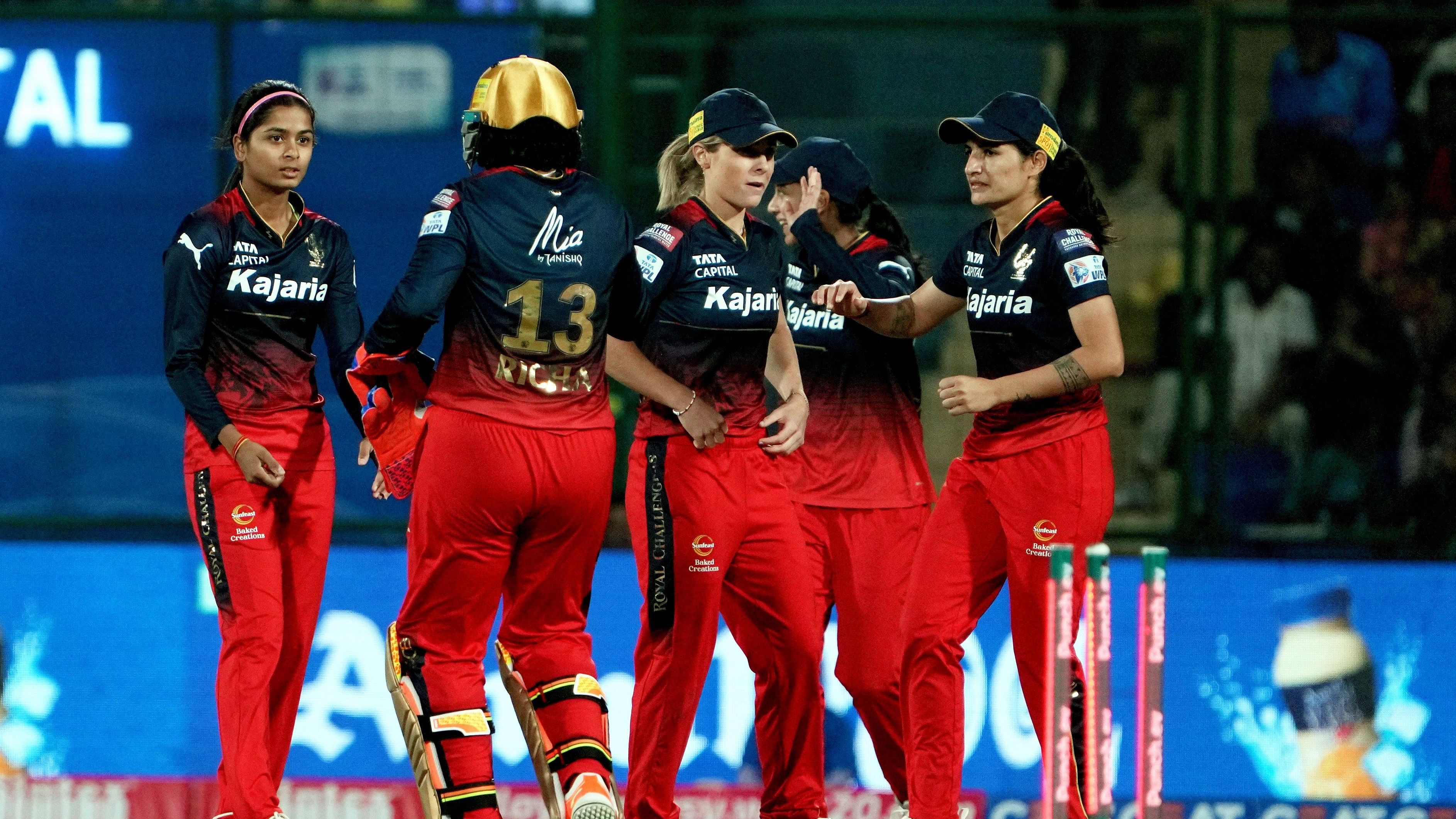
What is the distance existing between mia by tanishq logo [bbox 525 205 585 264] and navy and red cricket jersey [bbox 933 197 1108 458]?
1206 mm

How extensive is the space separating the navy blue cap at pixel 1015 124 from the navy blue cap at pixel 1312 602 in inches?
97.0

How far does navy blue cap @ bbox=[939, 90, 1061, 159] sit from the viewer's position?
5488 millimetres

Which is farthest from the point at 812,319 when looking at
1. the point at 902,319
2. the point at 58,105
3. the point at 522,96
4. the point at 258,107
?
the point at 58,105

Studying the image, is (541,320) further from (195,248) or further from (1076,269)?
(1076,269)

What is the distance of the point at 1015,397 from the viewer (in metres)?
5.32

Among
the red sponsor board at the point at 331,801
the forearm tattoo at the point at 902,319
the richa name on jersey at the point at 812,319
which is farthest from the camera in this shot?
the red sponsor board at the point at 331,801

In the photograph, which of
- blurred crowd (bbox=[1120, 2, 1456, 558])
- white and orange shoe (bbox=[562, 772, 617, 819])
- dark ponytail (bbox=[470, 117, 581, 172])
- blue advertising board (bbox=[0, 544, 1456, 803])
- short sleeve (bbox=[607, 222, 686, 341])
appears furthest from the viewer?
blurred crowd (bbox=[1120, 2, 1456, 558])

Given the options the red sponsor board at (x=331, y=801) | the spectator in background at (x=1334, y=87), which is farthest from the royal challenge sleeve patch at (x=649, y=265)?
the spectator in background at (x=1334, y=87)

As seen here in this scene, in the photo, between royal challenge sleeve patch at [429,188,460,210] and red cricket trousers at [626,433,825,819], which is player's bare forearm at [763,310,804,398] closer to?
red cricket trousers at [626,433,825,819]

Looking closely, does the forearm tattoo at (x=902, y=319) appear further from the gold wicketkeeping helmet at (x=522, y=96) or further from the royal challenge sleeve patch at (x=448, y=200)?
the royal challenge sleeve patch at (x=448, y=200)

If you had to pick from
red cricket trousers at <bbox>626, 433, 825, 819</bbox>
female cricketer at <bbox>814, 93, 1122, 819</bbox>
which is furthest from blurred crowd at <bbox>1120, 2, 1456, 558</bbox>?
red cricket trousers at <bbox>626, 433, 825, 819</bbox>

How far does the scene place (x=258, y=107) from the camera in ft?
18.1

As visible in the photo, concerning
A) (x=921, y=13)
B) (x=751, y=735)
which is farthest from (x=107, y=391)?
(x=921, y=13)

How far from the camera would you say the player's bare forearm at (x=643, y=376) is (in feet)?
17.6
